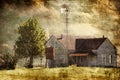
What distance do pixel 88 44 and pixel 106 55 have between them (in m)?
0.49

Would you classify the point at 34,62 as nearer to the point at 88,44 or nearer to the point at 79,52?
the point at 79,52

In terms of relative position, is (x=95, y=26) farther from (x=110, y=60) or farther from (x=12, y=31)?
(x=12, y=31)

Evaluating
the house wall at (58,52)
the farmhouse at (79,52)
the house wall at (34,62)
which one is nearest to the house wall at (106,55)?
the farmhouse at (79,52)

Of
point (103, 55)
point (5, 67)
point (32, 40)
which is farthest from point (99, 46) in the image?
point (5, 67)

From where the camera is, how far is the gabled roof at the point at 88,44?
8.89 metres

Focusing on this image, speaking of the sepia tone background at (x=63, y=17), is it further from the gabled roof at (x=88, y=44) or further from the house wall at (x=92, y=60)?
the house wall at (x=92, y=60)

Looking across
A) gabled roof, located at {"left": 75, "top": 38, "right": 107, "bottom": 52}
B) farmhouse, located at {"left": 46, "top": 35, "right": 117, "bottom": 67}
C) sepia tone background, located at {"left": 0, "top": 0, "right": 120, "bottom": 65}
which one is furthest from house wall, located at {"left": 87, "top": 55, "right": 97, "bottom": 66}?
sepia tone background, located at {"left": 0, "top": 0, "right": 120, "bottom": 65}

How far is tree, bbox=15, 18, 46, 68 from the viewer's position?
29.1 ft

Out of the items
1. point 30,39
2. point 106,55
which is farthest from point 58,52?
point 106,55

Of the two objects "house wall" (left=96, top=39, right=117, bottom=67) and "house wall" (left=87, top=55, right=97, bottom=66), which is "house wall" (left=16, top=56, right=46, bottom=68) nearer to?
"house wall" (left=87, top=55, right=97, bottom=66)

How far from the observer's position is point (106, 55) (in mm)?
8891

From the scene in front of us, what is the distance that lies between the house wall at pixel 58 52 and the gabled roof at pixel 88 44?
0.34 m

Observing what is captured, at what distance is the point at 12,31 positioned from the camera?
8852 mm

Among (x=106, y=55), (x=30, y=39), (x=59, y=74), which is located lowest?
(x=59, y=74)
